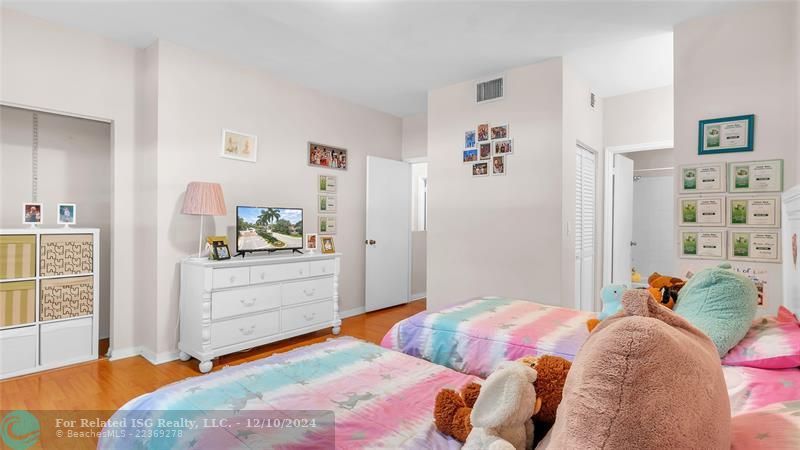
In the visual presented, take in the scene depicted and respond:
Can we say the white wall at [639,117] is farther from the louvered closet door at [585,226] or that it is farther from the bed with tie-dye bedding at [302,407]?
the bed with tie-dye bedding at [302,407]

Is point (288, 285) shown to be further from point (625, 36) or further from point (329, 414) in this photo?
point (625, 36)

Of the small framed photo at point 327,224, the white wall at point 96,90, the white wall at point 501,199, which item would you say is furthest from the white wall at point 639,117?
the white wall at point 96,90

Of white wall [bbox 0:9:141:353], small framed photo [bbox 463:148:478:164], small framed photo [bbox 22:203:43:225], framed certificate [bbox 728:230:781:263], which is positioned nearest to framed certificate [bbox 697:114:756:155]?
framed certificate [bbox 728:230:781:263]

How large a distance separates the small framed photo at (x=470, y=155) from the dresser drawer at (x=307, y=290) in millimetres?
1836

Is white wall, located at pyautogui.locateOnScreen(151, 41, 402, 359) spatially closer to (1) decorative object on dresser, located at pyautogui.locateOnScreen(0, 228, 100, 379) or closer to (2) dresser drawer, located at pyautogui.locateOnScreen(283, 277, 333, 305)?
(1) decorative object on dresser, located at pyautogui.locateOnScreen(0, 228, 100, 379)

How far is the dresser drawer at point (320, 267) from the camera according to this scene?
145 inches

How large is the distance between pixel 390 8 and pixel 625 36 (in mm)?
1830

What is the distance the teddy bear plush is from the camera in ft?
2.86

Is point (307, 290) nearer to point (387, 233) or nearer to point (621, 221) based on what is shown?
point (387, 233)

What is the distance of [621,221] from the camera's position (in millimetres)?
4617

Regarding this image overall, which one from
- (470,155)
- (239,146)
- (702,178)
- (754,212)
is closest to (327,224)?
(239,146)

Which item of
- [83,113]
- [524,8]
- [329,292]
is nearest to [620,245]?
[524,8]

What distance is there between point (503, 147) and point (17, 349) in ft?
13.6

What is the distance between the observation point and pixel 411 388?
1314mm
